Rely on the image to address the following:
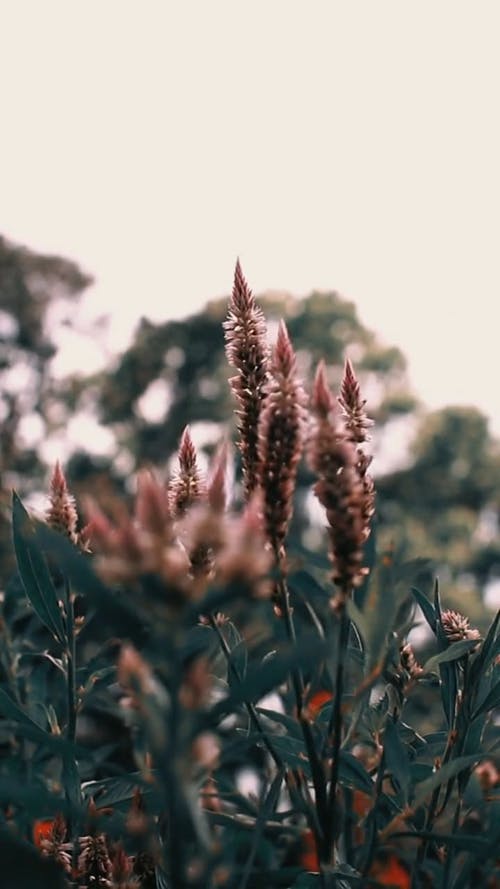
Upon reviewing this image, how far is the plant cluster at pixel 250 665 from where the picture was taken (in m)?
0.82

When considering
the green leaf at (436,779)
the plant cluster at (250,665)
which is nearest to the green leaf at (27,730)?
the plant cluster at (250,665)

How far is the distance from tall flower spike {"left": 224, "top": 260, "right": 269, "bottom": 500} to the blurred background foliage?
20553 millimetres

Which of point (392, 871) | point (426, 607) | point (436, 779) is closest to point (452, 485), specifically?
point (392, 871)

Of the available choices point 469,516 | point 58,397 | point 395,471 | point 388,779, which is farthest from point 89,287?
point 388,779

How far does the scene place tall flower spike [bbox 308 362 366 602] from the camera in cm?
97

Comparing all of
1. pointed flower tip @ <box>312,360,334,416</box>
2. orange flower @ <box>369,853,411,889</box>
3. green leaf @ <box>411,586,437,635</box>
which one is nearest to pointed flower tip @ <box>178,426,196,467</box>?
pointed flower tip @ <box>312,360,334,416</box>

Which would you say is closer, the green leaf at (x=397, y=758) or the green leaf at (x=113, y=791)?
the green leaf at (x=397, y=758)

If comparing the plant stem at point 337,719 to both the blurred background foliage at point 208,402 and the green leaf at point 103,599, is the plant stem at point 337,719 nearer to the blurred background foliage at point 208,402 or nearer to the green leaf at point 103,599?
the green leaf at point 103,599

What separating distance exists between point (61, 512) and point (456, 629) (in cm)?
53

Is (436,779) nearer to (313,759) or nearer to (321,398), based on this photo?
(313,759)

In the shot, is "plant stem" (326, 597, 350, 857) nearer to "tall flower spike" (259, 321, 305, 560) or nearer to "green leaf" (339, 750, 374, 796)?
"tall flower spike" (259, 321, 305, 560)

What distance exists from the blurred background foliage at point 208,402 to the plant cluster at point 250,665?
20.4 metres

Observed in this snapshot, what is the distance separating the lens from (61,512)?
4.50ft

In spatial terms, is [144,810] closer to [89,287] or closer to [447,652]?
[447,652]
